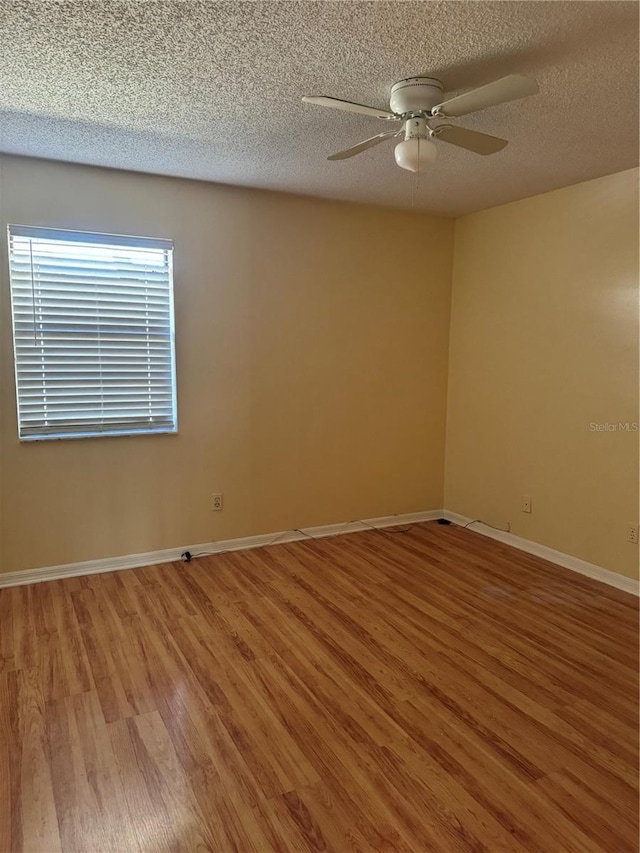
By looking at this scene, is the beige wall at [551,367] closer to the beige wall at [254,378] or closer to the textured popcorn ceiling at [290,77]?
the beige wall at [254,378]

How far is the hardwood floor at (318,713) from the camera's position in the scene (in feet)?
5.30

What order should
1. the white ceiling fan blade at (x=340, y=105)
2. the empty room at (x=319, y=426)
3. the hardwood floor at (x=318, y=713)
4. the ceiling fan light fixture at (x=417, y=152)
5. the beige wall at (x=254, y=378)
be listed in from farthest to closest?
the beige wall at (x=254, y=378) < the ceiling fan light fixture at (x=417, y=152) < the white ceiling fan blade at (x=340, y=105) < the empty room at (x=319, y=426) < the hardwood floor at (x=318, y=713)

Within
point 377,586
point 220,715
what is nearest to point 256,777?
point 220,715

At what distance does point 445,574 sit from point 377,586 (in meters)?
0.50

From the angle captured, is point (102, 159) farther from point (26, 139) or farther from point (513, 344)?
point (513, 344)

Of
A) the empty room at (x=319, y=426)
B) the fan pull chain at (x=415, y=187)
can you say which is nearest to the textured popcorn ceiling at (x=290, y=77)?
the empty room at (x=319, y=426)

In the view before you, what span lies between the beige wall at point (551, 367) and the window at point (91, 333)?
2357 millimetres

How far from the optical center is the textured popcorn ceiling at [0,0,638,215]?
5.61 ft

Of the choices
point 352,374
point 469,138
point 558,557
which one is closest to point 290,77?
point 469,138

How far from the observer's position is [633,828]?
5.24 feet

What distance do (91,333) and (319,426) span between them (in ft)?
5.62

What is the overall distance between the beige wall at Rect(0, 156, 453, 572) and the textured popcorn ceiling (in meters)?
0.42

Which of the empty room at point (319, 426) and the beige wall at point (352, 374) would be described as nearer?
the empty room at point (319, 426)

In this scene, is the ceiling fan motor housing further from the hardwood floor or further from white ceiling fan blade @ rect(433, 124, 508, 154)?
the hardwood floor
